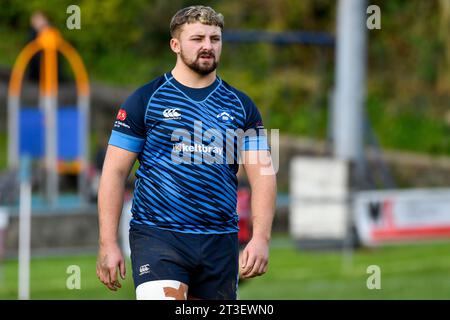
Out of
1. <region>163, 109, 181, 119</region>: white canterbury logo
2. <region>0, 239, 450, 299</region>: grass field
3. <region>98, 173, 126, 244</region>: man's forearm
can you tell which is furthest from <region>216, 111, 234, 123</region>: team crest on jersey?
<region>0, 239, 450, 299</region>: grass field

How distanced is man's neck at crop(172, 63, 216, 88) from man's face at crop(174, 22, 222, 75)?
82 mm

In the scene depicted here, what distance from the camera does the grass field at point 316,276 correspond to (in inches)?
611

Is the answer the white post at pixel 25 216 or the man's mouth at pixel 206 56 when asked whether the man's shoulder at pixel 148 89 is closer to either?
the man's mouth at pixel 206 56

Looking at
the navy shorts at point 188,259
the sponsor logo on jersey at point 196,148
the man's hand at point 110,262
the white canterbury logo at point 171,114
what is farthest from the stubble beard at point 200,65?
the man's hand at point 110,262

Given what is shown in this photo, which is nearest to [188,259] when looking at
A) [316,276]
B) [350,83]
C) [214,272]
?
[214,272]

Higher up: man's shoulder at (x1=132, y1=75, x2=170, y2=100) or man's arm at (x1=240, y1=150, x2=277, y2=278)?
man's shoulder at (x1=132, y1=75, x2=170, y2=100)

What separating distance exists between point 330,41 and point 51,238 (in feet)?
26.0

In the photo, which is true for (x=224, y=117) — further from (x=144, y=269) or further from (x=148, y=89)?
(x=144, y=269)

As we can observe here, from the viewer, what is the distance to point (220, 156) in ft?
24.9

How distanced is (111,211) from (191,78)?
83 centimetres

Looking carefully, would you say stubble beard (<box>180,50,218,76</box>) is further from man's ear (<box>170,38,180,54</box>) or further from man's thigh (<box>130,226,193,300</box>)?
man's thigh (<box>130,226,193,300</box>)

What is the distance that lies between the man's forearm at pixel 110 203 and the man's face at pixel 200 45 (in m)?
0.72

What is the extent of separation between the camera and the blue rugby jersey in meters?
7.54
